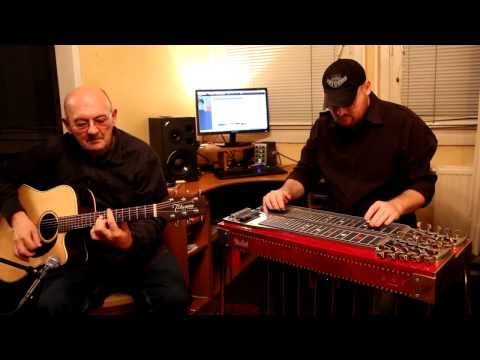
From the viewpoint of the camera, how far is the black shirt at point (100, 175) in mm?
1735

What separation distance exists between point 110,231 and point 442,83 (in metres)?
2.19

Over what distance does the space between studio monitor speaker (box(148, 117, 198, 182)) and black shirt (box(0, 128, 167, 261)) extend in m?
0.67

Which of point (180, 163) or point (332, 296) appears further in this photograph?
point (180, 163)

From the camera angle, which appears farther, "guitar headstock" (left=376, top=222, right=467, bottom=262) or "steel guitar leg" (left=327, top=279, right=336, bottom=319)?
"steel guitar leg" (left=327, top=279, right=336, bottom=319)

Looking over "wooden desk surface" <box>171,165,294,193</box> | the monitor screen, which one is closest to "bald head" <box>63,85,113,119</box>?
"wooden desk surface" <box>171,165,294,193</box>

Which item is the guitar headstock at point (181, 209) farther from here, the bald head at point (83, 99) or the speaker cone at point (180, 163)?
the speaker cone at point (180, 163)

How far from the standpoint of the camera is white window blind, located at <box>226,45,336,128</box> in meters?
2.93

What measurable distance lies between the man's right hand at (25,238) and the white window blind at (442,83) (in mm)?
2294

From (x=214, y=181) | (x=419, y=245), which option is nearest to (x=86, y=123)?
(x=214, y=181)

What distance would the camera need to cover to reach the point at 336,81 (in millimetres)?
1646

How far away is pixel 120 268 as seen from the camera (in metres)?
1.70

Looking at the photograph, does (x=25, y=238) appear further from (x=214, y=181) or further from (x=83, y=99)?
(x=214, y=181)

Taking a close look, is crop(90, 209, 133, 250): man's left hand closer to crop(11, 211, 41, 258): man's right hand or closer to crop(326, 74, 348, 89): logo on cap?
crop(11, 211, 41, 258): man's right hand

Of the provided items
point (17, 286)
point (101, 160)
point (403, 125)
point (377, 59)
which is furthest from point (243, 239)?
point (377, 59)
